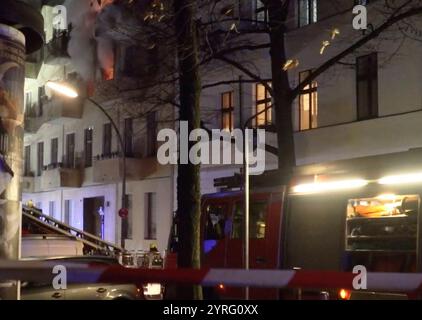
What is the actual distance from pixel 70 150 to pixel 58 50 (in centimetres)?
521

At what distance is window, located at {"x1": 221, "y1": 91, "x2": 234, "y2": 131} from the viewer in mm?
24125

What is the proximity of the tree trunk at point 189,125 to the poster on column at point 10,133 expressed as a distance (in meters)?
2.74

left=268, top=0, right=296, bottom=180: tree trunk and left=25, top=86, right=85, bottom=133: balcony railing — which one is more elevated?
left=25, top=86, right=85, bottom=133: balcony railing

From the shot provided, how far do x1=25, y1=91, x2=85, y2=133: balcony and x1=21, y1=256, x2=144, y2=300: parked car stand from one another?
23946 millimetres

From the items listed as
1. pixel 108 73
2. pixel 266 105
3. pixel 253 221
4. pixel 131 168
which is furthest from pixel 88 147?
pixel 253 221

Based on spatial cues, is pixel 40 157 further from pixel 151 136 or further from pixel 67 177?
pixel 151 136

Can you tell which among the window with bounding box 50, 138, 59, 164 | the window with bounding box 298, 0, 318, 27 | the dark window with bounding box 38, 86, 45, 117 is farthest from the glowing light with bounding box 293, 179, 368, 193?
the dark window with bounding box 38, 86, 45, 117

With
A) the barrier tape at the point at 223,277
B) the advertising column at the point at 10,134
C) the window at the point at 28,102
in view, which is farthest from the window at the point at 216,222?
the window at the point at 28,102

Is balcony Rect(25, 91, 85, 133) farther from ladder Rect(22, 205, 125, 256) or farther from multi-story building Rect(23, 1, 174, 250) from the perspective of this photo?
ladder Rect(22, 205, 125, 256)

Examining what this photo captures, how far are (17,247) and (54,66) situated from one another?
3200 centimetres

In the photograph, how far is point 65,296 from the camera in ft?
29.9

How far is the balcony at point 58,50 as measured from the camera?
35375mm
